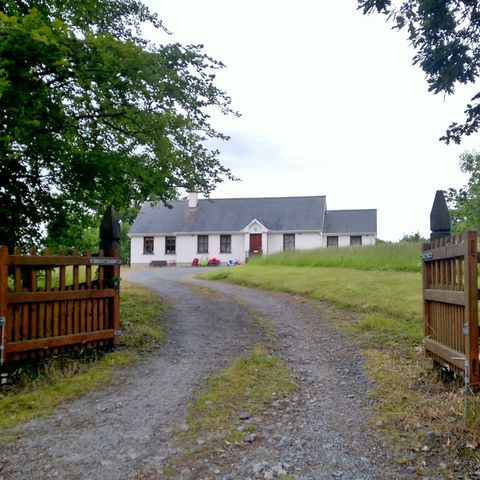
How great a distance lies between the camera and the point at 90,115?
8.31 metres

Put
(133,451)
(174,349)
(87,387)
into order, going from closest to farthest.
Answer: (133,451) → (87,387) → (174,349)

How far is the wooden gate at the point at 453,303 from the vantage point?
4551 millimetres

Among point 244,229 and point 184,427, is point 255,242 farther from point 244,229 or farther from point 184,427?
point 184,427

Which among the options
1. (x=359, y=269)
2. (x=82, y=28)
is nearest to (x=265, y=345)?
(x=82, y=28)

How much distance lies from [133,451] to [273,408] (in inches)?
61.8

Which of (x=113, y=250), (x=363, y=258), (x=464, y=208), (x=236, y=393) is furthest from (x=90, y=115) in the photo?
(x=363, y=258)

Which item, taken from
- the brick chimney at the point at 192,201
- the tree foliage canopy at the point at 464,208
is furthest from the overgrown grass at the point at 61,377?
the brick chimney at the point at 192,201

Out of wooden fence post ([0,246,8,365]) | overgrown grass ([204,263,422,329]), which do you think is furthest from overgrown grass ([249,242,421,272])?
wooden fence post ([0,246,8,365])

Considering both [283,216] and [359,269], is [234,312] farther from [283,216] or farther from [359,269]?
[283,216]

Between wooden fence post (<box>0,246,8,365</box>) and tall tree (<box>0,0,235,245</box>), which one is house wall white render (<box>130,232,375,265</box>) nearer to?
tall tree (<box>0,0,235,245</box>)

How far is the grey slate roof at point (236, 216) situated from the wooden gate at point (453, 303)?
29.7m

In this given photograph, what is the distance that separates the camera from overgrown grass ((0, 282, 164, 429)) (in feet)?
16.4

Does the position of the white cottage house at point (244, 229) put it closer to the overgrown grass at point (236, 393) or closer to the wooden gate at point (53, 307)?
the wooden gate at point (53, 307)

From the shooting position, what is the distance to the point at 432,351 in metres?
5.79
